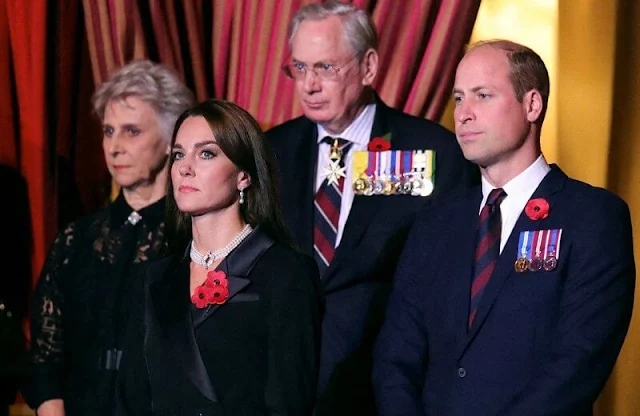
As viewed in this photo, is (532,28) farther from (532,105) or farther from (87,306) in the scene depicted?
(87,306)

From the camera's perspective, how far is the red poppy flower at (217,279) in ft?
9.96

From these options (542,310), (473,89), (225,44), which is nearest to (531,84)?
(473,89)

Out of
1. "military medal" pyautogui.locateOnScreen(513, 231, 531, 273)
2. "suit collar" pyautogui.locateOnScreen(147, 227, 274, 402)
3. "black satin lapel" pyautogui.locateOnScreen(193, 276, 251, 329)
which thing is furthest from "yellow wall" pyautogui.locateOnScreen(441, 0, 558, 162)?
"black satin lapel" pyautogui.locateOnScreen(193, 276, 251, 329)

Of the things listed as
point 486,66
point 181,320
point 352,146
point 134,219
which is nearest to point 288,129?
point 352,146

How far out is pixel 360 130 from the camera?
4047mm

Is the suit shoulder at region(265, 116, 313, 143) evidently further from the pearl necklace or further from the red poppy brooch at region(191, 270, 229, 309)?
the red poppy brooch at region(191, 270, 229, 309)

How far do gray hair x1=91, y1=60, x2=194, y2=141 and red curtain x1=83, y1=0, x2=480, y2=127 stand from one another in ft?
1.87

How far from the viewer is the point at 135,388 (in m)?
3.12

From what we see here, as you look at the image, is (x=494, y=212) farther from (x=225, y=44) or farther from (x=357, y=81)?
(x=225, y=44)

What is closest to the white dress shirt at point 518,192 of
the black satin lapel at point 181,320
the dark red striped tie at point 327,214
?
the dark red striped tie at point 327,214

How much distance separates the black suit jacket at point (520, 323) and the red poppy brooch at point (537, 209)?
0.02 metres

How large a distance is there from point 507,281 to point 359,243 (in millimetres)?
803

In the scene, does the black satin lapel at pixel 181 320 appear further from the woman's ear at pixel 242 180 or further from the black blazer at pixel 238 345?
the woman's ear at pixel 242 180

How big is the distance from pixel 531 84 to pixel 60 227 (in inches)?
100
